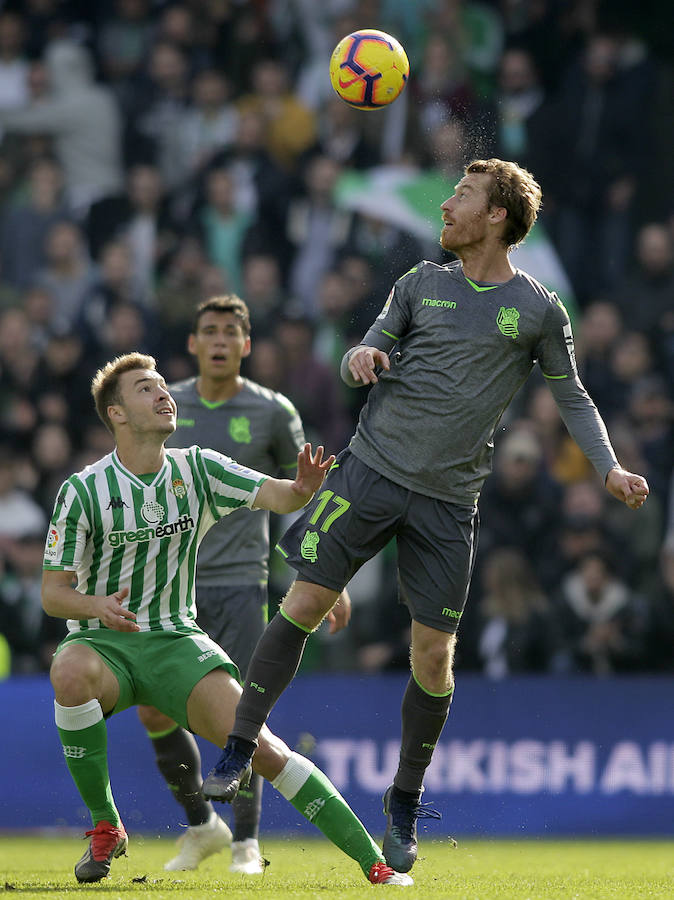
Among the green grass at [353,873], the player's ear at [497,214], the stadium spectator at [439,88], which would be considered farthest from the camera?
the stadium spectator at [439,88]

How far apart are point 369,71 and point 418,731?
313cm

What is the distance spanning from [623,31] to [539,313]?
7.78 metres

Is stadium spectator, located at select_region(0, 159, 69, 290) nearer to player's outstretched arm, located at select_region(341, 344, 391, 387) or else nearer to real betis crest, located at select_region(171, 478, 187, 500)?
real betis crest, located at select_region(171, 478, 187, 500)

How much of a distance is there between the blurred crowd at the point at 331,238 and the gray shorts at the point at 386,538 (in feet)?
13.7

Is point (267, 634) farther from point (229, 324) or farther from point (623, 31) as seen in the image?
point (623, 31)

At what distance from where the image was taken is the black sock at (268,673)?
5.38 meters

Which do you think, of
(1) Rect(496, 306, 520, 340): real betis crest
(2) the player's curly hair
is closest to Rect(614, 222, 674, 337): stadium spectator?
(2) the player's curly hair

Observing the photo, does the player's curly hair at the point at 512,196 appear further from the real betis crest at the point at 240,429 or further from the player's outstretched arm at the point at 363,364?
the real betis crest at the point at 240,429

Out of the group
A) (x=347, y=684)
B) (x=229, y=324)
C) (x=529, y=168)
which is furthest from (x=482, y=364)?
(x=529, y=168)

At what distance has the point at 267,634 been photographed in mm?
5570

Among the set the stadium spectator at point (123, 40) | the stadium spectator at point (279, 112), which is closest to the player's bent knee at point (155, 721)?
the stadium spectator at point (279, 112)

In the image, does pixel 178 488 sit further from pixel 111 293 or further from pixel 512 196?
pixel 111 293

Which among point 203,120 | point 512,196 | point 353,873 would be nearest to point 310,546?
point 353,873

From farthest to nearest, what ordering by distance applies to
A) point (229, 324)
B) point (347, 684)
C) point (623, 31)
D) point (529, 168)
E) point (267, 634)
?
point (623, 31)
point (529, 168)
point (347, 684)
point (229, 324)
point (267, 634)
